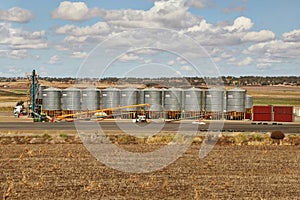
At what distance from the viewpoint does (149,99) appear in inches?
2916

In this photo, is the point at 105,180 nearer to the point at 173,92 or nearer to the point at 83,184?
the point at 83,184

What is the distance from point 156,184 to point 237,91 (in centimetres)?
5354

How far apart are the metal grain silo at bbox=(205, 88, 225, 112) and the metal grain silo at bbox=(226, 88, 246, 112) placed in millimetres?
1172

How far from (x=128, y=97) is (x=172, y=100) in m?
6.64

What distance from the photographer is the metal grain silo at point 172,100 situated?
7256 cm

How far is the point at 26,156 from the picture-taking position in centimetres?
3212

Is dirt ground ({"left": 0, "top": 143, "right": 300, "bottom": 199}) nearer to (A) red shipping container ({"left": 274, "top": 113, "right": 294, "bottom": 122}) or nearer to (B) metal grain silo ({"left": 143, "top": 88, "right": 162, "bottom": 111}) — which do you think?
(A) red shipping container ({"left": 274, "top": 113, "right": 294, "bottom": 122})

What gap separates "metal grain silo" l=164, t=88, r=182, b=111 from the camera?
72.6 m

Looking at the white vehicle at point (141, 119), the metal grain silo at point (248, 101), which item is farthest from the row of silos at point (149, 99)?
the white vehicle at point (141, 119)

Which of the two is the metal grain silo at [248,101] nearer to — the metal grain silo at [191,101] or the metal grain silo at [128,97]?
the metal grain silo at [191,101]

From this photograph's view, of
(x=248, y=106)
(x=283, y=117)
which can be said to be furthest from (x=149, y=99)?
(x=283, y=117)

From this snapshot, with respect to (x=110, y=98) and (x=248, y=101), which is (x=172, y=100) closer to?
(x=110, y=98)

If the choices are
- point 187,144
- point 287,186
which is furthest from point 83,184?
point 187,144

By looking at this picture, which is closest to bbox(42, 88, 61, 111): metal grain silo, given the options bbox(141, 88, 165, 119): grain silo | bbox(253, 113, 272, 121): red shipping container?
bbox(141, 88, 165, 119): grain silo
